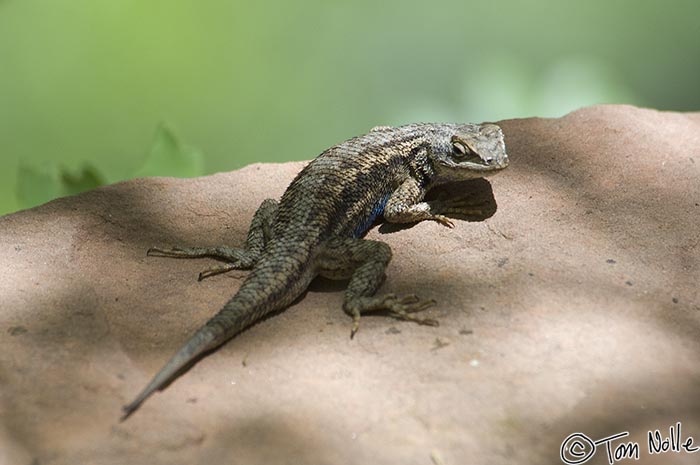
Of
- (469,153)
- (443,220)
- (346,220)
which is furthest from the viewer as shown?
(469,153)

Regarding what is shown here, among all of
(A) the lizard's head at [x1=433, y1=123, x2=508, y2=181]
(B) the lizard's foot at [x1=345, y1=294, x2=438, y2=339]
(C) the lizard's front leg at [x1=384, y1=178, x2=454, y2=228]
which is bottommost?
(B) the lizard's foot at [x1=345, y1=294, x2=438, y2=339]

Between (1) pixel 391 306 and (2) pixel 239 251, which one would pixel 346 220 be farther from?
(1) pixel 391 306

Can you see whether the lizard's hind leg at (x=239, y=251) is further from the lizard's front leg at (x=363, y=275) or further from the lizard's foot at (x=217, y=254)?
the lizard's front leg at (x=363, y=275)

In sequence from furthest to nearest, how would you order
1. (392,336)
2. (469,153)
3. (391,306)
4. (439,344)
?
1. (469,153)
2. (391,306)
3. (392,336)
4. (439,344)

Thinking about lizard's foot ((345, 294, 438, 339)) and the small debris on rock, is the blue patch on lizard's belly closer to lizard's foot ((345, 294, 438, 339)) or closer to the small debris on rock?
lizard's foot ((345, 294, 438, 339))

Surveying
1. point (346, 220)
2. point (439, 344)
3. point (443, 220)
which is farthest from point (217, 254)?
point (439, 344)

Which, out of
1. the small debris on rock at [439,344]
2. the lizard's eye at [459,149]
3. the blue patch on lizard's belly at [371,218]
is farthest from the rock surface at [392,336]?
the lizard's eye at [459,149]

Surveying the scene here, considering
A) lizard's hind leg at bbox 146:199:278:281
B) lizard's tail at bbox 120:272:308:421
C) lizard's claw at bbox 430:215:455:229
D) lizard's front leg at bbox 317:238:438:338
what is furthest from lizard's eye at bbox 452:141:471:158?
lizard's tail at bbox 120:272:308:421

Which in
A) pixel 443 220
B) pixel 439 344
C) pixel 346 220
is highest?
pixel 346 220
